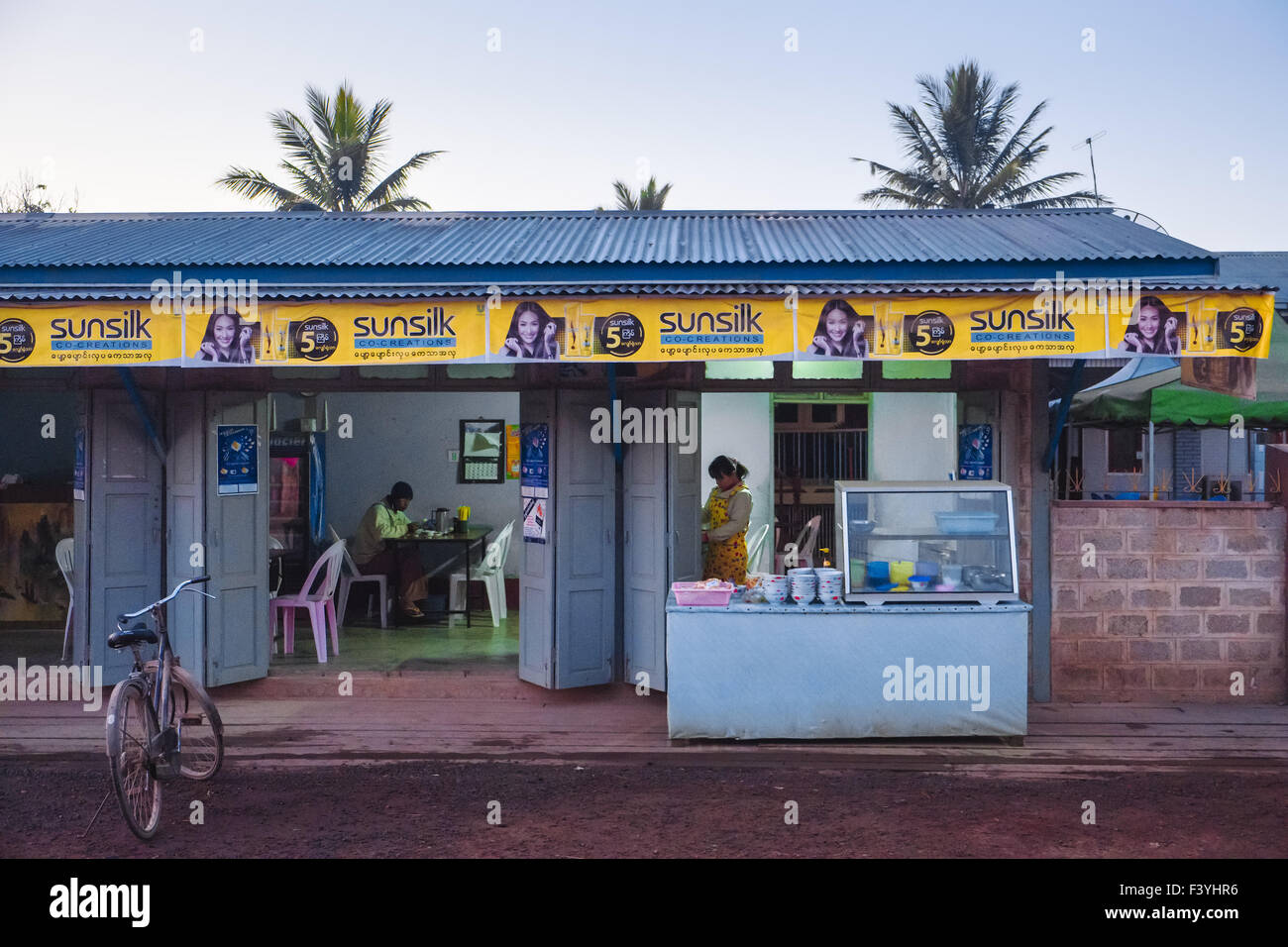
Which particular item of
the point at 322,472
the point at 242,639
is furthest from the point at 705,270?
the point at 322,472

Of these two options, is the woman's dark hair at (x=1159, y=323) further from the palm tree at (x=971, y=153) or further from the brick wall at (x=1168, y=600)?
the palm tree at (x=971, y=153)

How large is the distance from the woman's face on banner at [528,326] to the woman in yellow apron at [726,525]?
210 centimetres

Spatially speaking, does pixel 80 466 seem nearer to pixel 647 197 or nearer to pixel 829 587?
pixel 829 587

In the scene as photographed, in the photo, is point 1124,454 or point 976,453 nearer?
point 976,453

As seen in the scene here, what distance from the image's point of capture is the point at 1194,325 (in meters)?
6.77

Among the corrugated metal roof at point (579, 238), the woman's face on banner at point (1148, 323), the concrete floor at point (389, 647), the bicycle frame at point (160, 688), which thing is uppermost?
the corrugated metal roof at point (579, 238)

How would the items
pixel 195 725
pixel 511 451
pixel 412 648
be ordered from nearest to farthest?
pixel 195 725 < pixel 412 648 < pixel 511 451

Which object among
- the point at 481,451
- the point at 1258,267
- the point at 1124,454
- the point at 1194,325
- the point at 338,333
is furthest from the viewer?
the point at 1124,454

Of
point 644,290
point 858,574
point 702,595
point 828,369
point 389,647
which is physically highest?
point 644,290

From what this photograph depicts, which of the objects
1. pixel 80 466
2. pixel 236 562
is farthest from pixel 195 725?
pixel 80 466

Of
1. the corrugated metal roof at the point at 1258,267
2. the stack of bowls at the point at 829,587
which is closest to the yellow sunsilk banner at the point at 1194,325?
the stack of bowls at the point at 829,587

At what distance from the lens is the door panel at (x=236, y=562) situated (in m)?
8.24

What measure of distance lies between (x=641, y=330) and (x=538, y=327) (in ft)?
2.11
